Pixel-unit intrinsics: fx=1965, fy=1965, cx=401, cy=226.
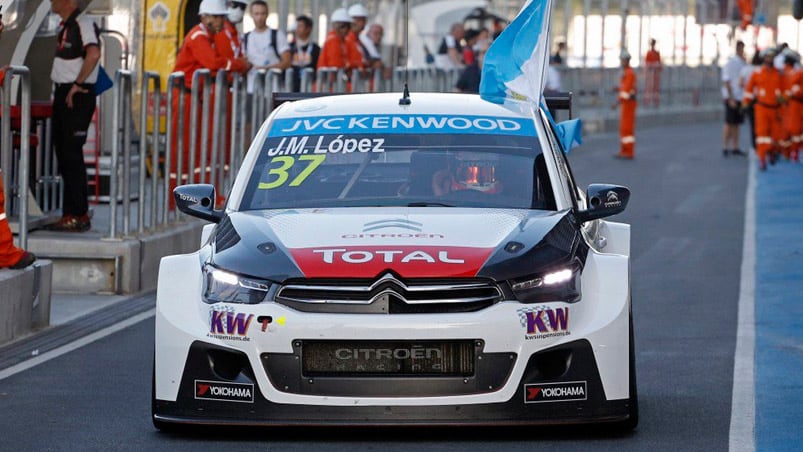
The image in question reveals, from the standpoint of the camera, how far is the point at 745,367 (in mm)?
10219

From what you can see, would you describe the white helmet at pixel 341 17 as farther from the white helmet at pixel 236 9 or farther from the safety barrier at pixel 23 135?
the safety barrier at pixel 23 135

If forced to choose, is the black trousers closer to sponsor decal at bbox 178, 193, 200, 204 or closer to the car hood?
sponsor decal at bbox 178, 193, 200, 204

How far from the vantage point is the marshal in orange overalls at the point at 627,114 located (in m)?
34.2

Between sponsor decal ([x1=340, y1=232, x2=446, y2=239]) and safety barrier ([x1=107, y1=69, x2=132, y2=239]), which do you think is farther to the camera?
safety barrier ([x1=107, y1=69, x2=132, y2=239])

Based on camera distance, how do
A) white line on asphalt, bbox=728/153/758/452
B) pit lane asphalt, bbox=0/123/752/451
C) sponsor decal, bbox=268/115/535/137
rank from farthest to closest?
sponsor decal, bbox=268/115/535/137 < white line on asphalt, bbox=728/153/758/452 < pit lane asphalt, bbox=0/123/752/451

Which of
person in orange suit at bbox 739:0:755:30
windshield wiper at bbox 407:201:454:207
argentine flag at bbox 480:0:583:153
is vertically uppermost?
person in orange suit at bbox 739:0:755:30

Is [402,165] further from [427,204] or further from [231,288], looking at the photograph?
[231,288]

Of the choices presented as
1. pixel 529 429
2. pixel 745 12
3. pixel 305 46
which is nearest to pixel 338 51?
pixel 305 46

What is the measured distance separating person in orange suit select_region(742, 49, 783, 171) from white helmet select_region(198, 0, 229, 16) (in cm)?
1532

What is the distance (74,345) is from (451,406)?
13.1 ft

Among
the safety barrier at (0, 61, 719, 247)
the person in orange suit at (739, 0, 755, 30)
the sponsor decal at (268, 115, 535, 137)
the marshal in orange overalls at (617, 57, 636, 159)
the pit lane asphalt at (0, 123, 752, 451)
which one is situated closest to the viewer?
the pit lane asphalt at (0, 123, 752, 451)

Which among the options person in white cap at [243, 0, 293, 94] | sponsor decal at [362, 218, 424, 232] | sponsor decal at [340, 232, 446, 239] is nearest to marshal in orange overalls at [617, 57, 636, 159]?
person in white cap at [243, 0, 293, 94]

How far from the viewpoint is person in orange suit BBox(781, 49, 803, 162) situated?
3512 centimetres

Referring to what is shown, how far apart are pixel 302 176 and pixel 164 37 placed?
1417cm
